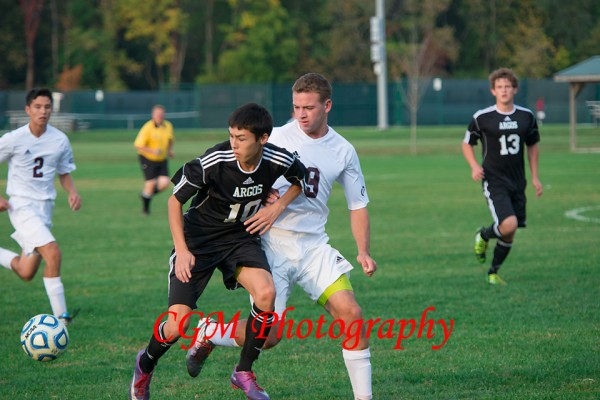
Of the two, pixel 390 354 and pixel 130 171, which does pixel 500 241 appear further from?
pixel 130 171

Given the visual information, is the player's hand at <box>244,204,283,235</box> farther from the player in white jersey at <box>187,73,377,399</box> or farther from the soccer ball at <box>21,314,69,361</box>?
the soccer ball at <box>21,314,69,361</box>

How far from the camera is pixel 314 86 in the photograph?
5.95 metres

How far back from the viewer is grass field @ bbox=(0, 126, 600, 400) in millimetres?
6324

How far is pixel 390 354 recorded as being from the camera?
712cm

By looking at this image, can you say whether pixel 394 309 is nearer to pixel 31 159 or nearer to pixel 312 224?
A: pixel 312 224

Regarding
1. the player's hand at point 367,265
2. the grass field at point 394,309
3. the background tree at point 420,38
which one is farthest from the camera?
the background tree at point 420,38

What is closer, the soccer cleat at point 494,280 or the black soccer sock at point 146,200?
the soccer cleat at point 494,280

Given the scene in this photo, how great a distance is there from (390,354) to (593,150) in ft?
93.4

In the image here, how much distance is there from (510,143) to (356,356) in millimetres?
5107

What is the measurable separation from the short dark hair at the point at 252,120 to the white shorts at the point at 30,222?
3.68m

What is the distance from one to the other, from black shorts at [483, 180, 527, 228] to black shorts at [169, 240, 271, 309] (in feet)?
15.2

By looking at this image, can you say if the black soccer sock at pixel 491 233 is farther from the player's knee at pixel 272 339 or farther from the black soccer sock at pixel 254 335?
the black soccer sock at pixel 254 335

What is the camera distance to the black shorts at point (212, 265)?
5.82m

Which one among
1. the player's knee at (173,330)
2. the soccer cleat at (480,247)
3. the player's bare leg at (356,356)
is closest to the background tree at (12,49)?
the soccer cleat at (480,247)
